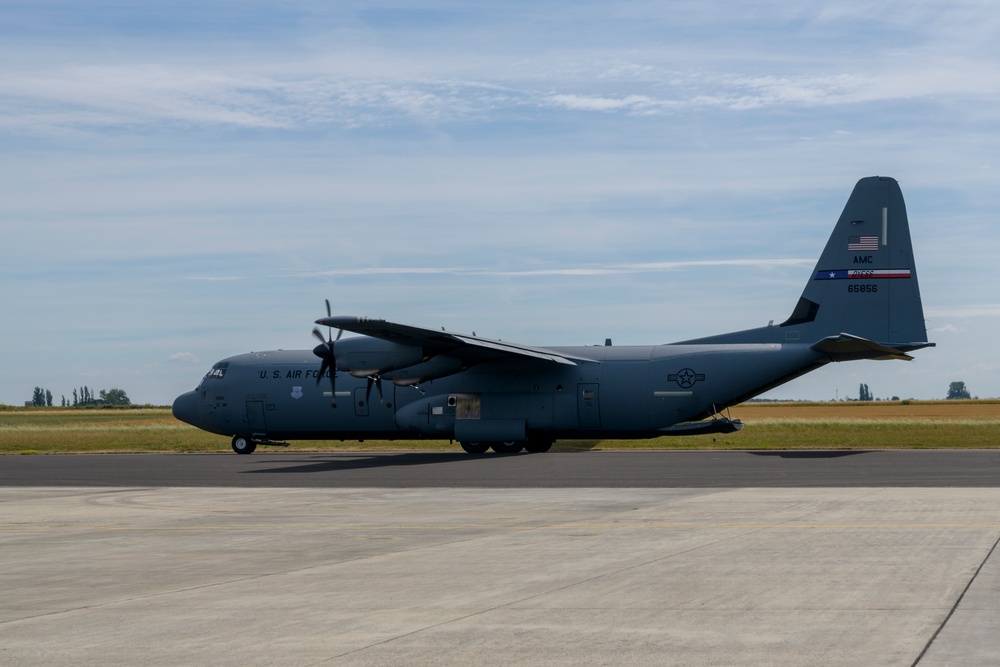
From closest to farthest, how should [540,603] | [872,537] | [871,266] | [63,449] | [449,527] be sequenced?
[540,603] → [872,537] → [449,527] → [871,266] → [63,449]

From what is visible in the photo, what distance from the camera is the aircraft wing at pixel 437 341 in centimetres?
3503

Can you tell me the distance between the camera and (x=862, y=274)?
38.4 meters

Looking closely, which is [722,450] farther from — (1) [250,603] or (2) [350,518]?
(1) [250,603]

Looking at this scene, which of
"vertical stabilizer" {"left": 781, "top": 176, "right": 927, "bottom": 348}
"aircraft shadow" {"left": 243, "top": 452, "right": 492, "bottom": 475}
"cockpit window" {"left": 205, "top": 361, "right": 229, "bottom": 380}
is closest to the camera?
"aircraft shadow" {"left": 243, "top": 452, "right": 492, "bottom": 475}

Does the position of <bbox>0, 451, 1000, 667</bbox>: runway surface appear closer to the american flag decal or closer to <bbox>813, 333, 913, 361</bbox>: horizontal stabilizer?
<bbox>813, 333, 913, 361</bbox>: horizontal stabilizer

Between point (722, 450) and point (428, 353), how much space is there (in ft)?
37.6

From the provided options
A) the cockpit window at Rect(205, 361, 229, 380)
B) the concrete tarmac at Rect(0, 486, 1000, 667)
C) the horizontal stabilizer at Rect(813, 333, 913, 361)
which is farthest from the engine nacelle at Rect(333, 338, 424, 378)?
the concrete tarmac at Rect(0, 486, 1000, 667)

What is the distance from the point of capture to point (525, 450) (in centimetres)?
4344

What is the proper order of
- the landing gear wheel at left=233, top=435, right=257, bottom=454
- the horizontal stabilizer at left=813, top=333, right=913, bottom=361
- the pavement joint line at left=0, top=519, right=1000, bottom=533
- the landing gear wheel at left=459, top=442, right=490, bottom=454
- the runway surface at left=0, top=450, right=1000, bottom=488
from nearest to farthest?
the pavement joint line at left=0, top=519, right=1000, bottom=533 → the runway surface at left=0, top=450, right=1000, bottom=488 → the horizontal stabilizer at left=813, top=333, right=913, bottom=361 → the landing gear wheel at left=459, top=442, right=490, bottom=454 → the landing gear wheel at left=233, top=435, right=257, bottom=454

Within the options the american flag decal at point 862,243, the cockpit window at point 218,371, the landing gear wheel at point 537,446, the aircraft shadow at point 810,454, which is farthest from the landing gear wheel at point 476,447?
the american flag decal at point 862,243

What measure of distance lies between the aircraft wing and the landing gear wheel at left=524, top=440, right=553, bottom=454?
3.42 meters

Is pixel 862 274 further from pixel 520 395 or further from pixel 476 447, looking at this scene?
pixel 476 447

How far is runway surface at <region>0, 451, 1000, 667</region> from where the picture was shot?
27.2 ft

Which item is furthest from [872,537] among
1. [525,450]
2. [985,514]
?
[525,450]
